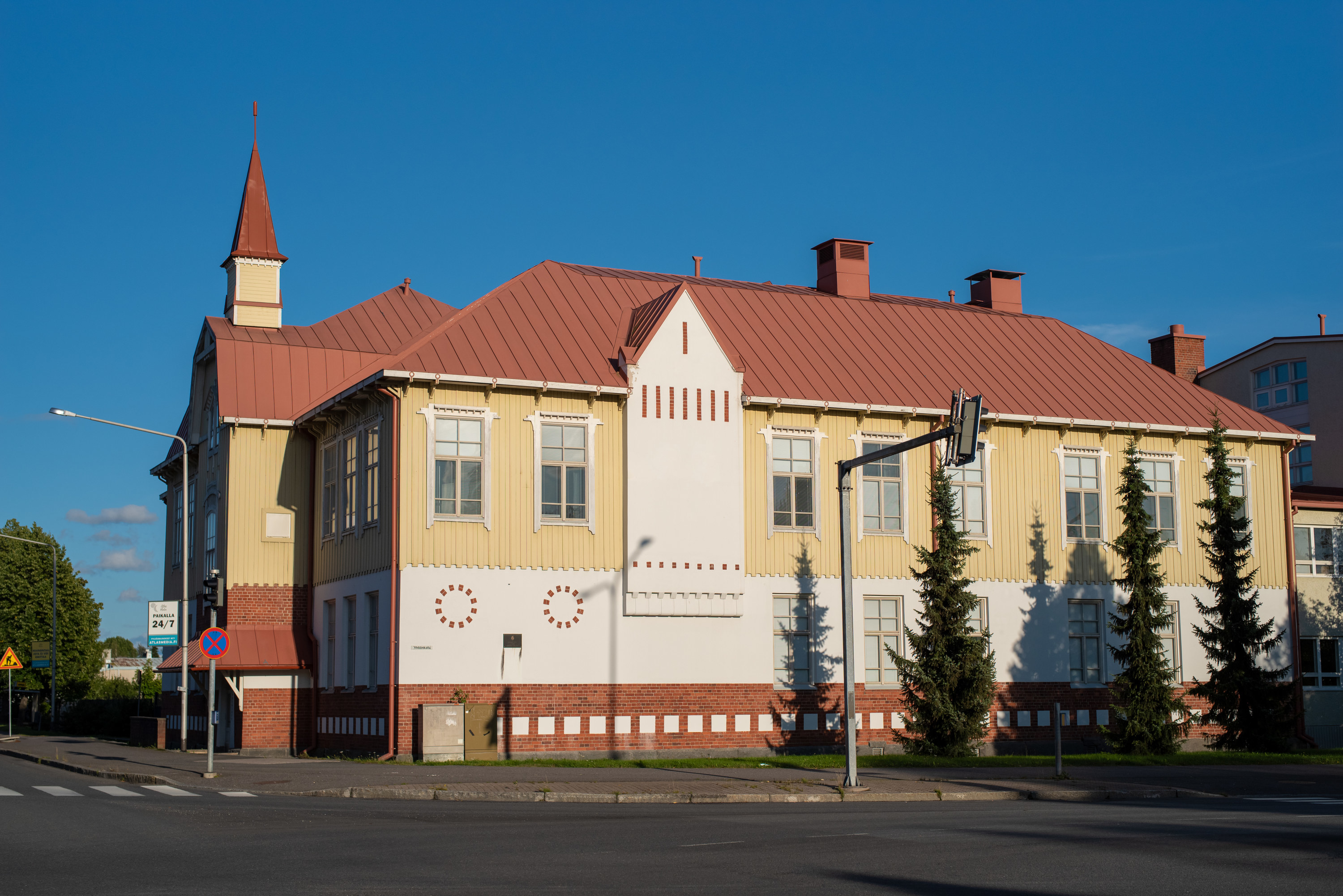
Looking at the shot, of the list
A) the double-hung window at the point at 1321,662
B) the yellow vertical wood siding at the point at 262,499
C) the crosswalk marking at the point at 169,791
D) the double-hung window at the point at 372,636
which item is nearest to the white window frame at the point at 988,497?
the double-hung window at the point at 1321,662

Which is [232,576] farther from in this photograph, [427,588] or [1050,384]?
[1050,384]

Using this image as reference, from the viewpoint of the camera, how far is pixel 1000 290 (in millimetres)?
40250

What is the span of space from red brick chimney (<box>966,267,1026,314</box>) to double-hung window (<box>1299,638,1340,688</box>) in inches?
460

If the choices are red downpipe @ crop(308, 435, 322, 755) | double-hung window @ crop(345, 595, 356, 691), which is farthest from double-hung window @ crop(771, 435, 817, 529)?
red downpipe @ crop(308, 435, 322, 755)

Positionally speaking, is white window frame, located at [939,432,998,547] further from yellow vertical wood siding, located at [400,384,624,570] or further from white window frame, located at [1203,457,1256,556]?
yellow vertical wood siding, located at [400,384,624,570]

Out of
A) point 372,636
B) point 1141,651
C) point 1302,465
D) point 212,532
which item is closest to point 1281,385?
point 1302,465

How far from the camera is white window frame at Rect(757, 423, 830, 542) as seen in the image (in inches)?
1234

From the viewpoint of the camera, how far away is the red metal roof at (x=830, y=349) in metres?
30.2

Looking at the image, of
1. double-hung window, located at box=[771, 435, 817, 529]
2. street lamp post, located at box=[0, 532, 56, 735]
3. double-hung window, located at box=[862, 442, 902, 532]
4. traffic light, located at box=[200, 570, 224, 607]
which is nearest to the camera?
traffic light, located at box=[200, 570, 224, 607]

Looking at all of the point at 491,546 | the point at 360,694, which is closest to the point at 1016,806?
the point at 491,546

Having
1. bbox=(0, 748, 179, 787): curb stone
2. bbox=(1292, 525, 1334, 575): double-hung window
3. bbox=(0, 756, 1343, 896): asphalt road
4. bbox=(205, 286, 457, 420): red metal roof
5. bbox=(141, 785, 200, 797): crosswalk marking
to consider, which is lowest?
bbox=(0, 748, 179, 787): curb stone

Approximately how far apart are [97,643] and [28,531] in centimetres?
740

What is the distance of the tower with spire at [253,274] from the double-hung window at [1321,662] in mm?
27908

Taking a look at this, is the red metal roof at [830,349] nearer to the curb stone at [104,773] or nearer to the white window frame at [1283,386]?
the curb stone at [104,773]
